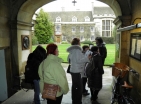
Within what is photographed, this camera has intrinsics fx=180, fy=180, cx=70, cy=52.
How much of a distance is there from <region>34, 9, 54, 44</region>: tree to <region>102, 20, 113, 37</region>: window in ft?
50.6

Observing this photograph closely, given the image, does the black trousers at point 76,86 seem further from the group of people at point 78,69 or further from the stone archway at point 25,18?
the stone archway at point 25,18

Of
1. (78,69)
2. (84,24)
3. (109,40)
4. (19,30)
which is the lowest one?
(78,69)

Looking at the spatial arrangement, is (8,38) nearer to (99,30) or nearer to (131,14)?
(131,14)

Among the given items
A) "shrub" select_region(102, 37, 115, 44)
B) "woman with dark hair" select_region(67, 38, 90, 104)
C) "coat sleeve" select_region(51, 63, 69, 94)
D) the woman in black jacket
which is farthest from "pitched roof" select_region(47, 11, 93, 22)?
"coat sleeve" select_region(51, 63, 69, 94)

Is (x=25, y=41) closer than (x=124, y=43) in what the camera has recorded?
No

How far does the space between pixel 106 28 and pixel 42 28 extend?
705 inches

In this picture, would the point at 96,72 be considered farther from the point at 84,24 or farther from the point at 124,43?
the point at 84,24

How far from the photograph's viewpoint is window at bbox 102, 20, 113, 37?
49.3 m

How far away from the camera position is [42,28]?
43188 mm

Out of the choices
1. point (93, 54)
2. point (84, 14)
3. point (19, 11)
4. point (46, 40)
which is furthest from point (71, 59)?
point (84, 14)

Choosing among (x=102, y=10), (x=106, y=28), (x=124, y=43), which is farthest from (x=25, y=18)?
(x=102, y=10)

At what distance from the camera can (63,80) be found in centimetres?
319

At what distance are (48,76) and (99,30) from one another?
156 ft

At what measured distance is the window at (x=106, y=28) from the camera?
49344 millimetres
